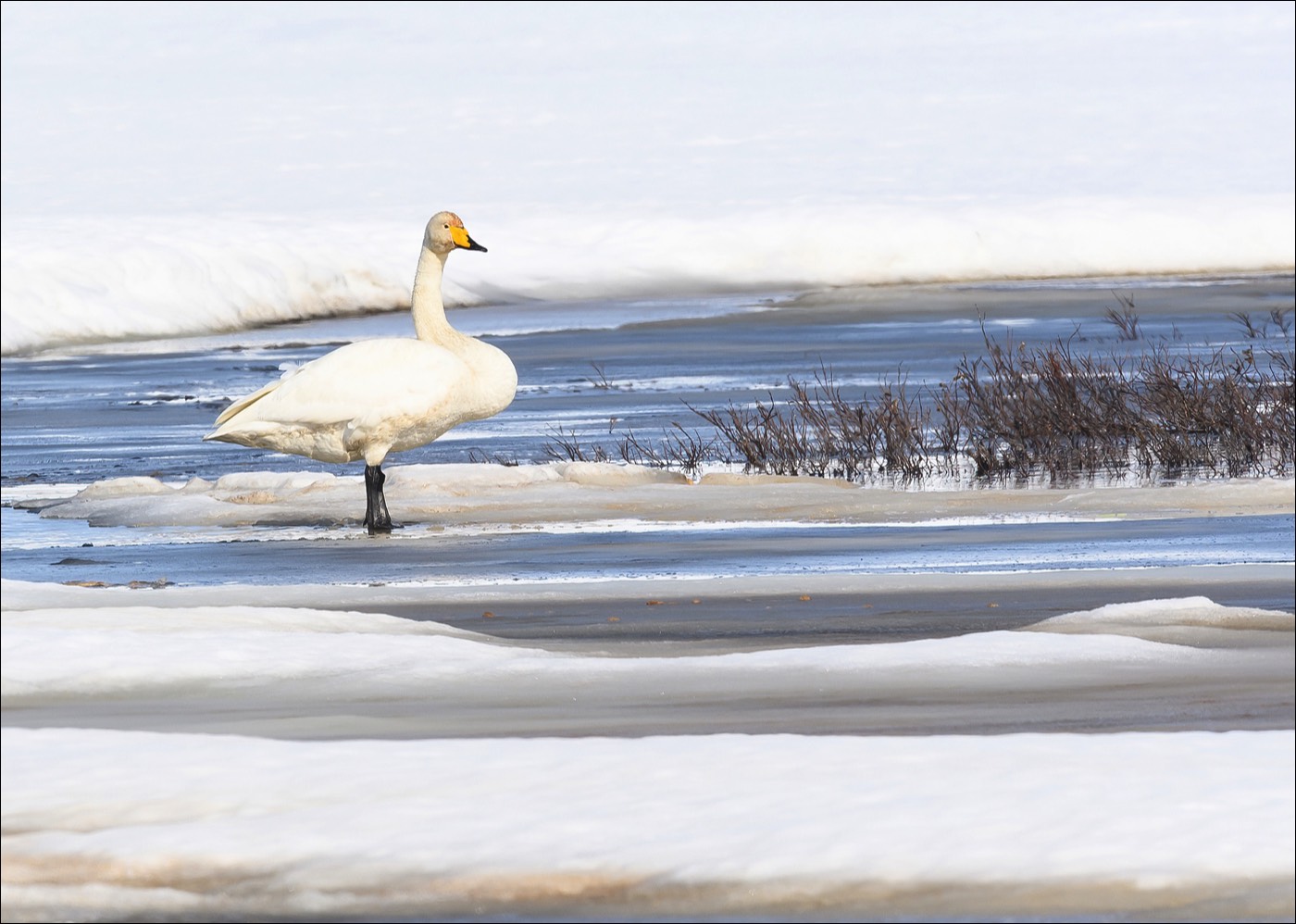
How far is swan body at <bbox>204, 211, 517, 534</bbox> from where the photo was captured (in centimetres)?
1244

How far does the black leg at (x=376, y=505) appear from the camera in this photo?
12.3 metres

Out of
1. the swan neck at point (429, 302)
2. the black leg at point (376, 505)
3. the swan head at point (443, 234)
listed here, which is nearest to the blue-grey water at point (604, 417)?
the black leg at point (376, 505)

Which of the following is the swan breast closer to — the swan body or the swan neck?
the swan body

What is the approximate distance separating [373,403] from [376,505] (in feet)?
1.93

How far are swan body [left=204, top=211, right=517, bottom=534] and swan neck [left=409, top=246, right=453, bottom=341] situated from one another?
0.57m

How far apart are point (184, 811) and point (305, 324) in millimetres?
46566

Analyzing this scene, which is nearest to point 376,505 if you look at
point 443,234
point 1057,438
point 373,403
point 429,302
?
point 373,403

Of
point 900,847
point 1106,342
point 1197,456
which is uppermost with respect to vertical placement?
point 1106,342

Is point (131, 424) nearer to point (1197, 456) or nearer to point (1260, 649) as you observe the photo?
point (1197, 456)

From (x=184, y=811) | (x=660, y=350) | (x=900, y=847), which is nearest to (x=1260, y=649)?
(x=900, y=847)

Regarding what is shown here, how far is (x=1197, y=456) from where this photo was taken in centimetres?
1454

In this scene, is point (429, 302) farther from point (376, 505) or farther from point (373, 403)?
point (376, 505)

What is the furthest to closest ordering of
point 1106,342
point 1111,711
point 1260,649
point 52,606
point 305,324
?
point 305,324 < point 1106,342 < point 52,606 < point 1260,649 < point 1111,711

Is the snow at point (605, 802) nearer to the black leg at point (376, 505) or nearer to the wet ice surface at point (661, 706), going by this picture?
the wet ice surface at point (661, 706)
